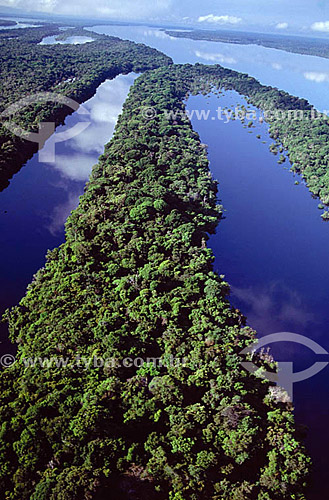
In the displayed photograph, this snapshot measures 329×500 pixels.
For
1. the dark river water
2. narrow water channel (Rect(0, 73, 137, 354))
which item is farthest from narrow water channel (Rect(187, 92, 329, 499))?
narrow water channel (Rect(0, 73, 137, 354))

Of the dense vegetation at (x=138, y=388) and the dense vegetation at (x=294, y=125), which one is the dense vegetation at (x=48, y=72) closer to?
the dense vegetation at (x=138, y=388)

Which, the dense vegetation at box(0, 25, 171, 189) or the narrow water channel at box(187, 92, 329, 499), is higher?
the dense vegetation at box(0, 25, 171, 189)

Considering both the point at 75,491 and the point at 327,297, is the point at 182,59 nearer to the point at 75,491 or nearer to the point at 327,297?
the point at 327,297

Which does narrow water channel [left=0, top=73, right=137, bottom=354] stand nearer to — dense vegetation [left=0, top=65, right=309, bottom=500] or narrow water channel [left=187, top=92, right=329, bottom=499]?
dense vegetation [left=0, top=65, right=309, bottom=500]

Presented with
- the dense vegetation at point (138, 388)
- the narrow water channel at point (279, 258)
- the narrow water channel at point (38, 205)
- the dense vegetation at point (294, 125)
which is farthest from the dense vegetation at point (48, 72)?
the narrow water channel at point (279, 258)

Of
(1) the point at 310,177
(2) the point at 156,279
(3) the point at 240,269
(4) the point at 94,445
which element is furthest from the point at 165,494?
(1) the point at 310,177

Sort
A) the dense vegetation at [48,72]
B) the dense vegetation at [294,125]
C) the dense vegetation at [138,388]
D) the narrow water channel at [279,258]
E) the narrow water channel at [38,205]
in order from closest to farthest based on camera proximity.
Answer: the dense vegetation at [138,388]
the narrow water channel at [279,258]
the narrow water channel at [38,205]
the dense vegetation at [48,72]
the dense vegetation at [294,125]
